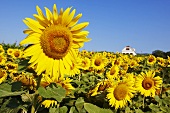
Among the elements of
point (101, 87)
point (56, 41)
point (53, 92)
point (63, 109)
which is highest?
point (56, 41)

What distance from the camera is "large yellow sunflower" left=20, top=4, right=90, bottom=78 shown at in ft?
6.77

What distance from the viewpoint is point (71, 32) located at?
2174 millimetres

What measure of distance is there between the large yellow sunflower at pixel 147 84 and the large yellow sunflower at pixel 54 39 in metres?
2.23

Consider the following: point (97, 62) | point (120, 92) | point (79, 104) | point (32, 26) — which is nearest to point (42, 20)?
point (32, 26)

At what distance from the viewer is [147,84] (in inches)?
171

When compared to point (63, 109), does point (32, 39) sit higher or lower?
higher

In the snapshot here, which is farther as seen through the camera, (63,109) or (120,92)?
(120,92)

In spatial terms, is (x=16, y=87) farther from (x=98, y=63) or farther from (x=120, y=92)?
(x=98, y=63)

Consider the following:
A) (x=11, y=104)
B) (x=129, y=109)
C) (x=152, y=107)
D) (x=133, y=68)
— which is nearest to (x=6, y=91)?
(x=11, y=104)

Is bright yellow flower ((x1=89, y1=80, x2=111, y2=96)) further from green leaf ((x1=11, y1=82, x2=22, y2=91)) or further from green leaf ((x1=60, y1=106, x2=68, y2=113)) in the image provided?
green leaf ((x1=11, y1=82, x2=22, y2=91))

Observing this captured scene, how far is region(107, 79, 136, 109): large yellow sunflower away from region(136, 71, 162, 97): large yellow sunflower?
2.58 feet

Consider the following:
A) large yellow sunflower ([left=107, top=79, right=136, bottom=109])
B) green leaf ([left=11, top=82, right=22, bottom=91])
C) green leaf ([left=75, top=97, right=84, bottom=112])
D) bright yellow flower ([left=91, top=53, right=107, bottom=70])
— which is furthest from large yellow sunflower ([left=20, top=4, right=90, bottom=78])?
bright yellow flower ([left=91, top=53, right=107, bottom=70])

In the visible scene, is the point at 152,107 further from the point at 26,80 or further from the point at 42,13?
the point at 42,13

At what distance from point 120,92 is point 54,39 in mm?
1505
